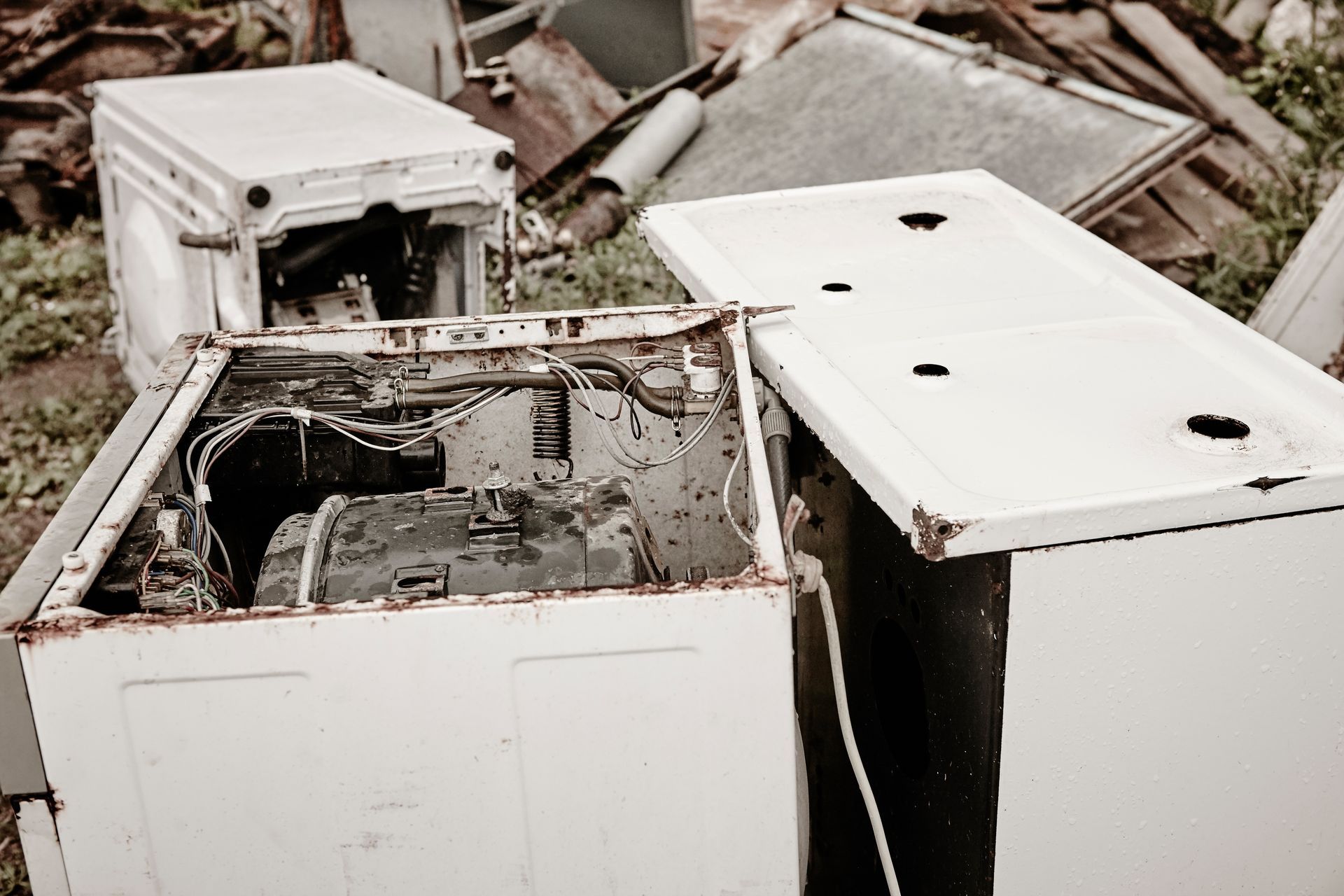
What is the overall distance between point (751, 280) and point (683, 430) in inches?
12.4

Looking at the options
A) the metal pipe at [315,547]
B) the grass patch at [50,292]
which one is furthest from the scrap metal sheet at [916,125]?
the metal pipe at [315,547]

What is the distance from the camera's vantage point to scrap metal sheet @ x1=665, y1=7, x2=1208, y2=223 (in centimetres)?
431

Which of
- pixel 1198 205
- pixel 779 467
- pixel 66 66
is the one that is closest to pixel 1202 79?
pixel 1198 205

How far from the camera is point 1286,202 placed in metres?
4.56

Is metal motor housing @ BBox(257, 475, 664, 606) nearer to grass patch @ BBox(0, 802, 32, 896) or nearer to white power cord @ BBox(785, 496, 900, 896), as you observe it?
white power cord @ BBox(785, 496, 900, 896)

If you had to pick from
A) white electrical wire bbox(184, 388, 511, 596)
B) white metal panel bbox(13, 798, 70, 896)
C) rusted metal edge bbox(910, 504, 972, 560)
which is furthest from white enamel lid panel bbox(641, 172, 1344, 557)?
white metal panel bbox(13, 798, 70, 896)

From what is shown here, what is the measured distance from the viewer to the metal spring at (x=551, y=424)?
2273 millimetres

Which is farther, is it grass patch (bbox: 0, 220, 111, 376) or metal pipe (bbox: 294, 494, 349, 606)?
grass patch (bbox: 0, 220, 111, 376)

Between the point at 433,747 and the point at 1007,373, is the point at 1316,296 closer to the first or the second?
the point at 1007,373

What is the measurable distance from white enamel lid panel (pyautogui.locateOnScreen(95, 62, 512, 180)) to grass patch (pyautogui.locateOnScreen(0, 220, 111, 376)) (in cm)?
151

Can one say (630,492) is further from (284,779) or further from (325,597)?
(284,779)

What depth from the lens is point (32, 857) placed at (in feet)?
4.91

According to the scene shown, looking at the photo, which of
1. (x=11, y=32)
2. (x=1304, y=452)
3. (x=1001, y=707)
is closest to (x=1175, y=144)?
(x=1304, y=452)

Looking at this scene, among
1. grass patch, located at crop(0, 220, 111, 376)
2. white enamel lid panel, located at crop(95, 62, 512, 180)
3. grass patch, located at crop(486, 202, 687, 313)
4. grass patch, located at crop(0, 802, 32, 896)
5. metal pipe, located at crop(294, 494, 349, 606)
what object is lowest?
grass patch, located at crop(0, 802, 32, 896)
